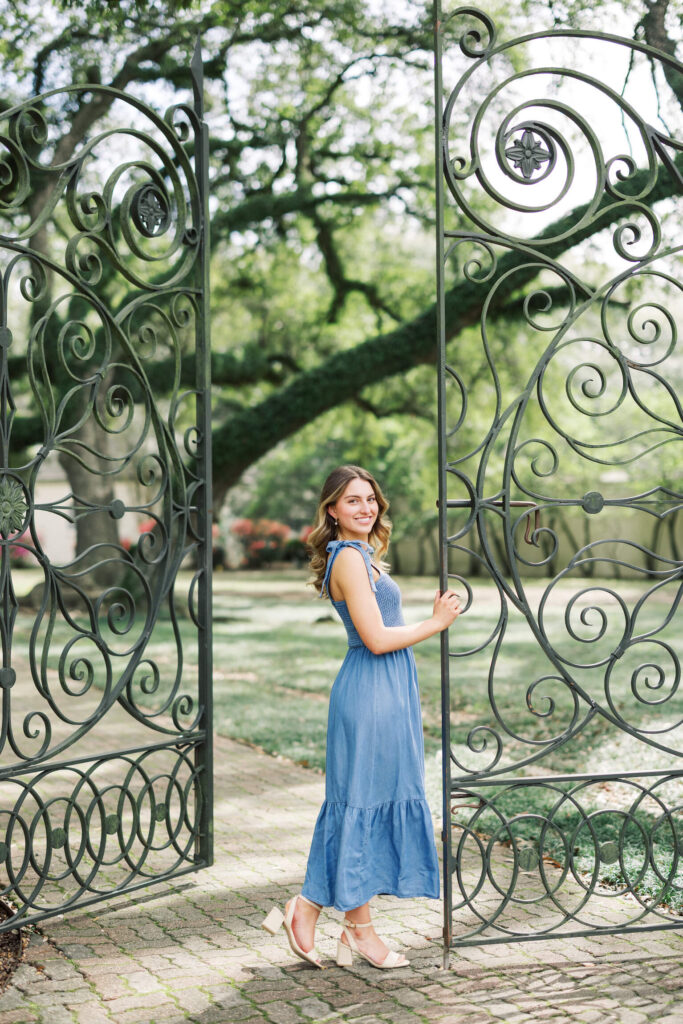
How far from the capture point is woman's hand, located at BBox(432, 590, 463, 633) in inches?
151

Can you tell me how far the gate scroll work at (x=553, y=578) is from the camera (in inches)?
159

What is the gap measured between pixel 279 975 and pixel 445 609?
60.7 inches

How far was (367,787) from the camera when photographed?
3.83 m

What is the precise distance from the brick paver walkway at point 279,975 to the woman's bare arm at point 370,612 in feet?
4.13

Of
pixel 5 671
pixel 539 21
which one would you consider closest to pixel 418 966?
pixel 5 671

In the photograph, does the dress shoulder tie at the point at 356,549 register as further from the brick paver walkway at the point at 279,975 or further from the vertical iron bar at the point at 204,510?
the brick paver walkway at the point at 279,975

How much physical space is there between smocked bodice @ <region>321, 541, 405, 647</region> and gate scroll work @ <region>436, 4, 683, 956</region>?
211 millimetres

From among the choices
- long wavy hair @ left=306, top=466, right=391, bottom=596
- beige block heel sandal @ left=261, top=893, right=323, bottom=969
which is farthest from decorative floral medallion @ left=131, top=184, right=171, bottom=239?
beige block heel sandal @ left=261, top=893, right=323, bottom=969

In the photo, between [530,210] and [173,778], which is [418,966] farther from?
[530,210]

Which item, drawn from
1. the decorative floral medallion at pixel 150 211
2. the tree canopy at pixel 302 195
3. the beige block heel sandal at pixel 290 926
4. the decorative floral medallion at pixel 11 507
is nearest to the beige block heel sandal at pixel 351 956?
the beige block heel sandal at pixel 290 926

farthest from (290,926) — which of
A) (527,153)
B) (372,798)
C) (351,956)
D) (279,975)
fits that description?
(527,153)

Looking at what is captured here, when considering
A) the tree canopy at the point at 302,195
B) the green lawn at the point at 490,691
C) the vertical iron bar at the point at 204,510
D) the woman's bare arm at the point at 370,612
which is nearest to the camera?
the woman's bare arm at the point at 370,612

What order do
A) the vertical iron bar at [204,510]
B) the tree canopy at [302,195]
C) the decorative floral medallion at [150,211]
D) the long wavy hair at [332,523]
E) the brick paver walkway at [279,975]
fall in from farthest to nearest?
1. the tree canopy at [302,195]
2. the vertical iron bar at [204,510]
3. the decorative floral medallion at [150,211]
4. the long wavy hair at [332,523]
5. the brick paver walkway at [279,975]

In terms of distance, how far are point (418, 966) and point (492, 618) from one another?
548 inches
